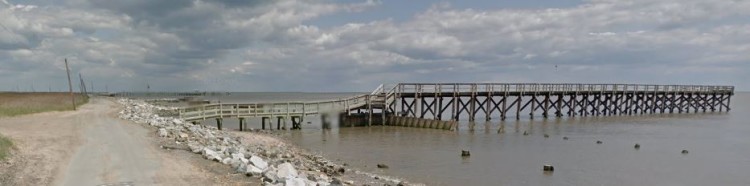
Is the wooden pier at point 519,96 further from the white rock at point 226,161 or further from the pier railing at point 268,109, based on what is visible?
the white rock at point 226,161

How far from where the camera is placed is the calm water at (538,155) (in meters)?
19.8

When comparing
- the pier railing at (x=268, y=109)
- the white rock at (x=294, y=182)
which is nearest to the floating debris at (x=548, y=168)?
the white rock at (x=294, y=182)

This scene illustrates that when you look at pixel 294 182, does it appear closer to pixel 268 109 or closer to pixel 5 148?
pixel 5 148

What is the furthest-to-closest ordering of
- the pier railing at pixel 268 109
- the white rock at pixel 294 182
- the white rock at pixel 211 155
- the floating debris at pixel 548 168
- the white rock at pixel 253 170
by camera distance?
1. the pier railing at pixel 268 109
2. the floating debris at pixel 548 168
3. the white rock at pixel 211 155
4. the white rock at pixel 253 170
5. the white rock at pixel 294 182

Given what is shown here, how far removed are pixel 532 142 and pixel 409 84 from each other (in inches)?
584

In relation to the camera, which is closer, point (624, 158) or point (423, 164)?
point (423, 164)

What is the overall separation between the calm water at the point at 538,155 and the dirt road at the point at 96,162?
8147 millimetres

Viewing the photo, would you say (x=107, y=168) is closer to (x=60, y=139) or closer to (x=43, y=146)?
(x=43, y=146)

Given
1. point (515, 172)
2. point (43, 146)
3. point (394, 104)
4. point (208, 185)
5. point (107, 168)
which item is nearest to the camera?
point (208, 185)

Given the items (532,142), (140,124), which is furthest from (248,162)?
(532,142)

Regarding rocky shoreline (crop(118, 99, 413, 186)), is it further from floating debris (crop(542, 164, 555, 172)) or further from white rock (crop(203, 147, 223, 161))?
floating debris (crop(542, 164, 555, 172))

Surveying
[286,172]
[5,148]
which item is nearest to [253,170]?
[286,172]

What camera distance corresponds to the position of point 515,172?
68.1 feet

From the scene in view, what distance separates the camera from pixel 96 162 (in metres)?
14.1
